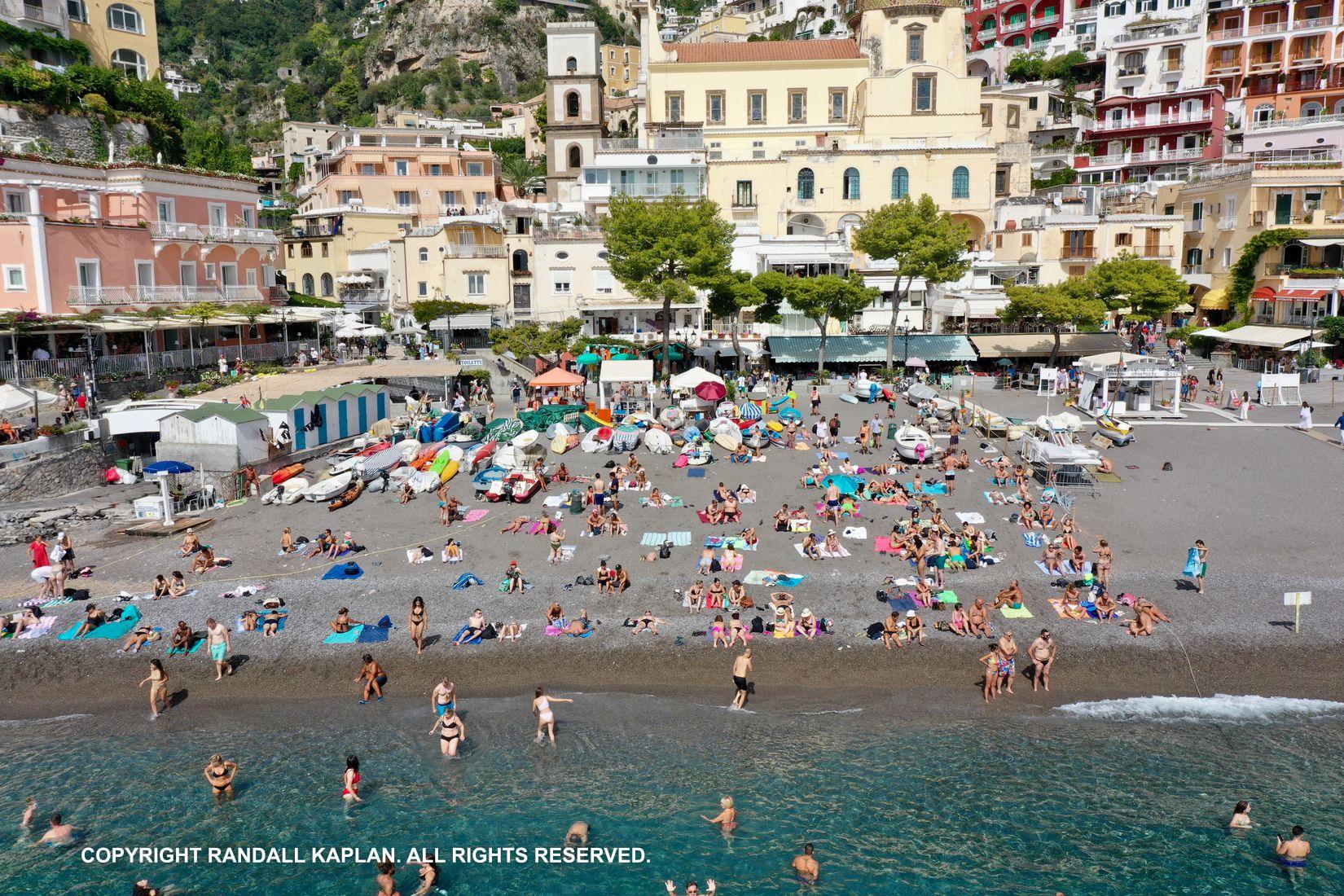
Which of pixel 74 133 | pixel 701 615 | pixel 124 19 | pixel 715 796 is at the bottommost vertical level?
pixel 715 796

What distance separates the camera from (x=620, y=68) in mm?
117312

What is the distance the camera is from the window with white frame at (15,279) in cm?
3472

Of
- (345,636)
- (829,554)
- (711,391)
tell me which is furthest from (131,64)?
(829,554)

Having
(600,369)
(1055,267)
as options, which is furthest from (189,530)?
(1055,267)

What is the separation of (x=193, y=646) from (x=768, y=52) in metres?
50.5

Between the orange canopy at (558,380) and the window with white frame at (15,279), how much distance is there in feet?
60.1

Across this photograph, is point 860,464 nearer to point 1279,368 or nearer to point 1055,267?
point 1279,368

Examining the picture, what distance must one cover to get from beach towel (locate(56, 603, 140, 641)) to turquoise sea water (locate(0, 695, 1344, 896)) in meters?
2.43

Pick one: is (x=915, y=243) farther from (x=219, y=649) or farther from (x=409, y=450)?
(x=219, y=649)

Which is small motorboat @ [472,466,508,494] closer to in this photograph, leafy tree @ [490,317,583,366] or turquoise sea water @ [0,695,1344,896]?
turquoise sea water @ [0,695,1344,896]

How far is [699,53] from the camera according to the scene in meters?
59.5

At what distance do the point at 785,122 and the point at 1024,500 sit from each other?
39049 millimetres

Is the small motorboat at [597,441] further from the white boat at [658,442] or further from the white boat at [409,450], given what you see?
the white boat at [409,450]

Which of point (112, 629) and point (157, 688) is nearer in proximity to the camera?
point (157, 688)
